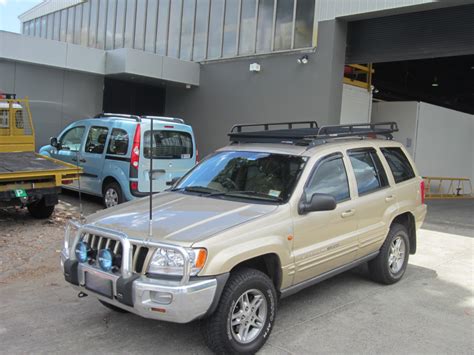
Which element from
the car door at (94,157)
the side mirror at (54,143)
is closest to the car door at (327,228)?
the car door at (94,157)

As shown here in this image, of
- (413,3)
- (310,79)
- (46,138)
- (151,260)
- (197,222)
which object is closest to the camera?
(151,260)

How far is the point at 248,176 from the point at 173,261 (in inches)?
61.6

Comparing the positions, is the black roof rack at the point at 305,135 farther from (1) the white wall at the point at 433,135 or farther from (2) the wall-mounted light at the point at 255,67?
(1) the white wall at the point at 433,135

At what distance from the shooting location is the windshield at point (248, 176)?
441 cm

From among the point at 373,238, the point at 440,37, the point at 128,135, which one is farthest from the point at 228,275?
the point at 440,37

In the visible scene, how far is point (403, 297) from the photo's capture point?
5.27m

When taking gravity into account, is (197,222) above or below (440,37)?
below

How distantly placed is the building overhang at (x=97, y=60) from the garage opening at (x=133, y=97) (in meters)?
1.03

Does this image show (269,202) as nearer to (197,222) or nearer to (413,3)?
(197,222)

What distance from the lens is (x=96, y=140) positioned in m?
9.66

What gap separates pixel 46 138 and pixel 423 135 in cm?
1268

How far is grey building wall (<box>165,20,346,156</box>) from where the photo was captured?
12.6 m

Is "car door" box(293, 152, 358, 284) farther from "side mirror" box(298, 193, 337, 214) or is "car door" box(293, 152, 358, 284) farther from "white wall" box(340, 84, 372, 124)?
"white wall" box(340, 84, 372, 124)

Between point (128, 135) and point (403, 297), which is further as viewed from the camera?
point (128, 135)
